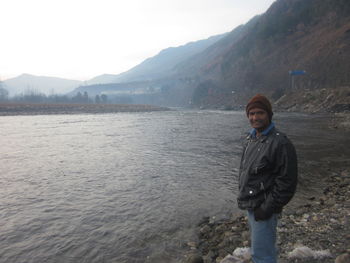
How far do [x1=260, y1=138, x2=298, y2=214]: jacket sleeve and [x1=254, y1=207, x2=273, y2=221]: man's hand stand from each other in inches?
3.8

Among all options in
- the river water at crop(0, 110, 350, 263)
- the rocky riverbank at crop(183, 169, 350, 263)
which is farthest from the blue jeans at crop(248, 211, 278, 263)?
the river water at crop(0, 110, 350, 263)

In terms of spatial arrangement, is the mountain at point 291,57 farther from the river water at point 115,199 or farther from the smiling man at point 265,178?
the smiling man at point 265,178

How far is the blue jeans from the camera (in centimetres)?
314

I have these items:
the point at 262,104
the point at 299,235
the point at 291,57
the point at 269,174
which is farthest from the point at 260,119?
the point at 291,57

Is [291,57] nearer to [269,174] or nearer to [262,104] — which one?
[262,104]

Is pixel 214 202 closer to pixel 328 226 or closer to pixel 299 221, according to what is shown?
pixel 299 221

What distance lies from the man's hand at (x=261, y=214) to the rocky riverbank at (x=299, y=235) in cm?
223

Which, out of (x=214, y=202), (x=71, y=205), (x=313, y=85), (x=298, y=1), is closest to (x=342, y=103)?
(x=313, y=85)

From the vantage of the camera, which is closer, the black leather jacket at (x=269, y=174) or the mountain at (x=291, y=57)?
the black leather jacket at (x=269, y=174)

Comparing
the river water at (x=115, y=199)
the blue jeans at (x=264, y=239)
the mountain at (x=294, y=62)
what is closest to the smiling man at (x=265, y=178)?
the blue jeans at (x=264, y=239)

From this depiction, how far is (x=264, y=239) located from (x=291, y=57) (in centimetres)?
12078

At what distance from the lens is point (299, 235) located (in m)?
5.72

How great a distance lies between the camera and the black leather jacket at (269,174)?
2844mm

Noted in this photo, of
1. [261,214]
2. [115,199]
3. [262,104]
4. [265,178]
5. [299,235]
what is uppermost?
[262,104]
